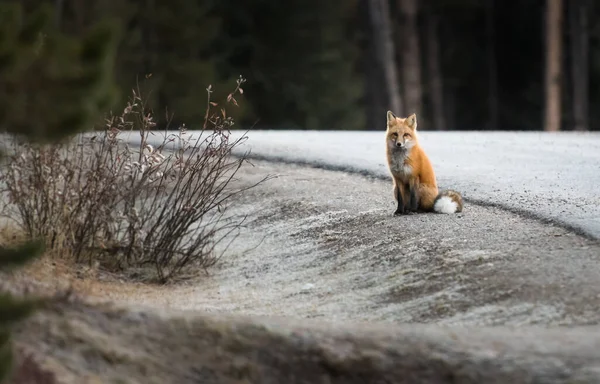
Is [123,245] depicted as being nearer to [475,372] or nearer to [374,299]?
[374,299]

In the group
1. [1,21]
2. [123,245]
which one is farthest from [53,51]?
[123,245]

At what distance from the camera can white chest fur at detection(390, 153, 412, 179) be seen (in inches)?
373

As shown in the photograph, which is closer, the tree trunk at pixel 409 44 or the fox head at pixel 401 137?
the fox head at pixel 401 137

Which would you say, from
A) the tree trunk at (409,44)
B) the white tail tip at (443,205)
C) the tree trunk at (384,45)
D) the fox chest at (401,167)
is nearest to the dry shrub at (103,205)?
the fox chest at (401,167)

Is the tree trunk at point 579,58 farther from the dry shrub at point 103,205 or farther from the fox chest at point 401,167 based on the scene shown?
the dry shrub at point 103,205

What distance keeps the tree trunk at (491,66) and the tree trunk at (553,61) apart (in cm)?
602

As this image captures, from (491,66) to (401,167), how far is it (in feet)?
87.3

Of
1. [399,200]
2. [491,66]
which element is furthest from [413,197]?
[491,66]

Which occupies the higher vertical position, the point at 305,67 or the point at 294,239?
the point at 305,67

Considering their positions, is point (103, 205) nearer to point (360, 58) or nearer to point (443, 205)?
point (443, 205)

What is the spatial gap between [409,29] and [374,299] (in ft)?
68.3

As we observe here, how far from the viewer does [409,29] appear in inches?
1101

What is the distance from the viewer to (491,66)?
35.2 metres

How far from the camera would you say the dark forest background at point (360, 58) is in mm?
26625
